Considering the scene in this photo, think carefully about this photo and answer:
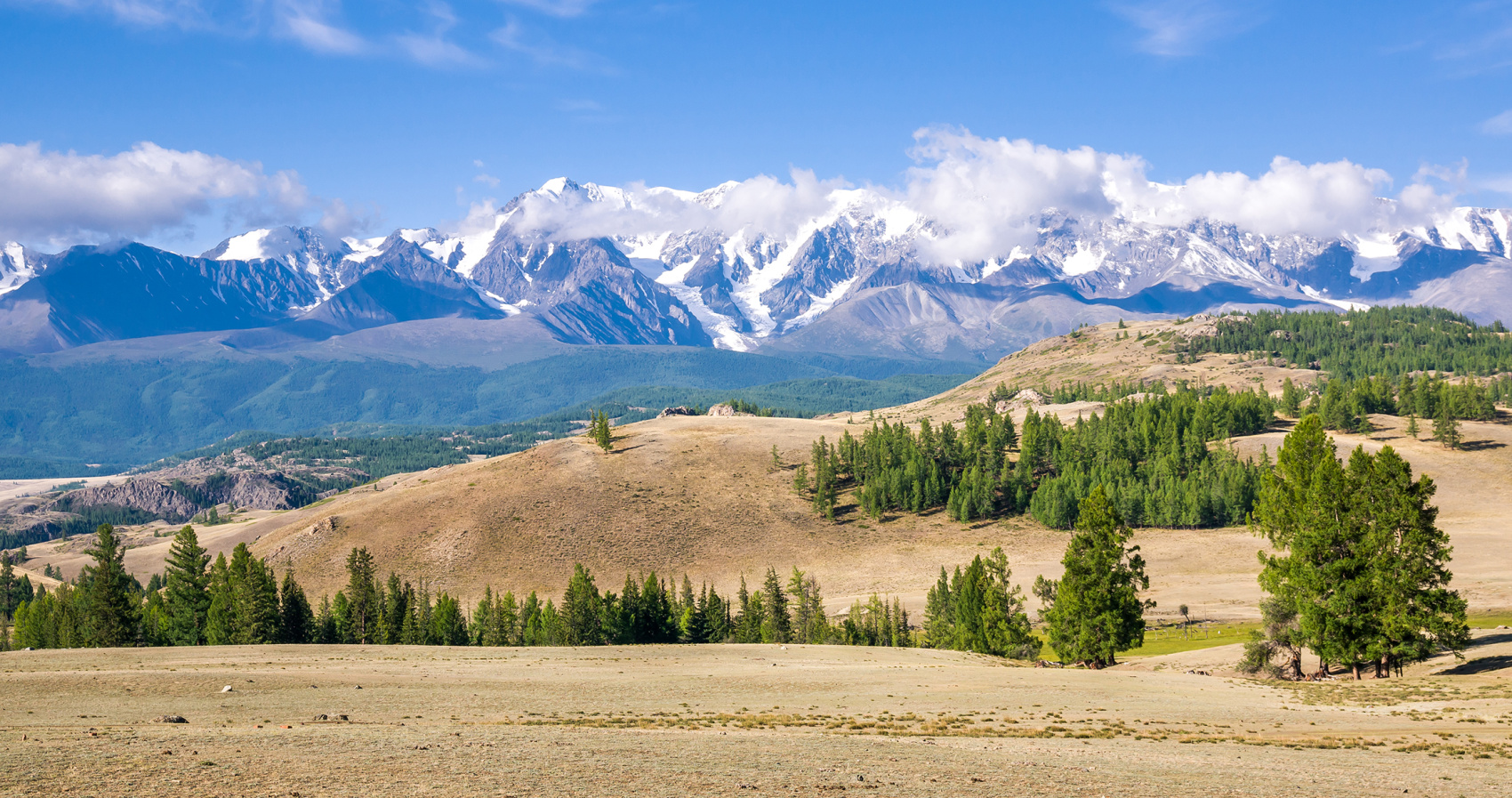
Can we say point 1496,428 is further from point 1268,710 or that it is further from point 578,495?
point 1268,710

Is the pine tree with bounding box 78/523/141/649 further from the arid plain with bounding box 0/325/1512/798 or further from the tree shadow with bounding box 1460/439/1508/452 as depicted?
the tree shadow with bounding box 1460/439/1508/452

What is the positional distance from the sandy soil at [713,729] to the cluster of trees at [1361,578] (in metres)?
3.51

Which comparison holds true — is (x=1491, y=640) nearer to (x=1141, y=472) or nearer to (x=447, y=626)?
(x=447, y=626)

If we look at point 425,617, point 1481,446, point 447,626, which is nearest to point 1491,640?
point 447,626

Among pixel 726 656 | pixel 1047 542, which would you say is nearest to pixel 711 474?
pixel 1047 542

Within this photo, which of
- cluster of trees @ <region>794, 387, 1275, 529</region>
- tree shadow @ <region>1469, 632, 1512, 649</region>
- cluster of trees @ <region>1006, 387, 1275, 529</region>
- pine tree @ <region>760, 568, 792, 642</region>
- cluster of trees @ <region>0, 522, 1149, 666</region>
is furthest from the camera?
cluster of trees @ <region>794, 387, 1275, 529</region>

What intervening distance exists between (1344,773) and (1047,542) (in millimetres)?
135342

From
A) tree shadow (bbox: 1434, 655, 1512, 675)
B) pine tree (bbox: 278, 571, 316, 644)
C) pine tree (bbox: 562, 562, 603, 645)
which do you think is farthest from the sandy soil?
pine tree (bbox: 562, 562, 603, 645)

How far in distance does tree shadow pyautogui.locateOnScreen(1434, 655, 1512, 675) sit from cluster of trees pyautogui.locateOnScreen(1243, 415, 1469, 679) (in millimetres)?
1142

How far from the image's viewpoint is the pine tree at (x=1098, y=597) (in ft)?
230

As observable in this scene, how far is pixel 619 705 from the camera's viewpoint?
45.9 m

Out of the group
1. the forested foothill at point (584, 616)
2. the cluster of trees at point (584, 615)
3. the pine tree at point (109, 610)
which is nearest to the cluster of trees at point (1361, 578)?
the cluster of trees at point (584, 615)

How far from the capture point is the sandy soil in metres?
27.4

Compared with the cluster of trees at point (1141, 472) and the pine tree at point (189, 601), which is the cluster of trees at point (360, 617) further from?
the cluster of trees at point (1141, 472)
